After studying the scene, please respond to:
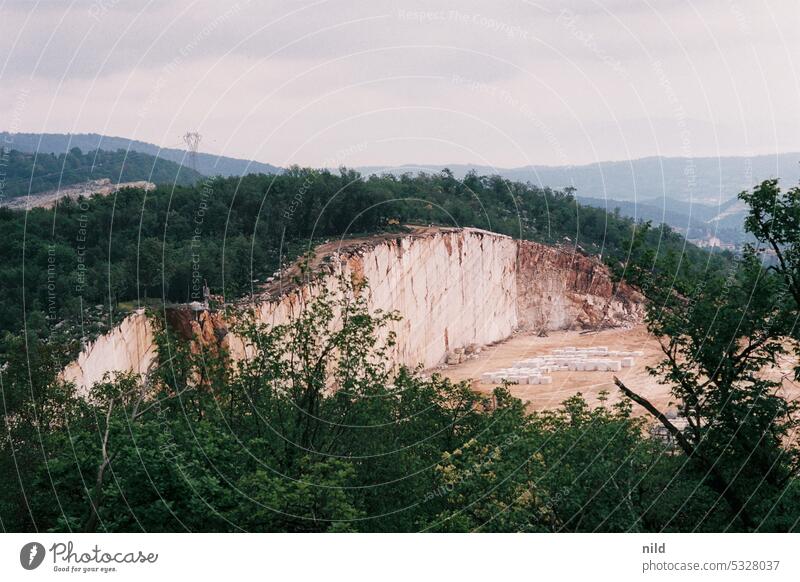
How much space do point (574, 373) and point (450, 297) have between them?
9.65 metres

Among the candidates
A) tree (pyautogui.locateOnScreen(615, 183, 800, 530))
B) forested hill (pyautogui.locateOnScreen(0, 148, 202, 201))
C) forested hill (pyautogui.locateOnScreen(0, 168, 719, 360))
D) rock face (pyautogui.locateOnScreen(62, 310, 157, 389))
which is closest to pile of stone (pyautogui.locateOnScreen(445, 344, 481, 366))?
forested hill (pyautogui.locateOnScreen(0, 168, 719, 360))

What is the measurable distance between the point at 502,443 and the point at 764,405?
159 inches

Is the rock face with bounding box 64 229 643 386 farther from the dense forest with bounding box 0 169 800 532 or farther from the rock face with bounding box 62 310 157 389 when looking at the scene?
the dense forest with bounding box 0 169 800 532

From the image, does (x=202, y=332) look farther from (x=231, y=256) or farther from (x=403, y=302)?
(x=403, y=302)

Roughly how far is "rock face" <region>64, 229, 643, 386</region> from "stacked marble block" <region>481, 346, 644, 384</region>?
4.82 m

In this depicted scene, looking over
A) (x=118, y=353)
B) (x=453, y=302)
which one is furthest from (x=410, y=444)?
(x=453, y=302)

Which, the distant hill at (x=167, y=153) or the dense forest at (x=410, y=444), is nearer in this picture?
the dense forest at (x=410, y=444)

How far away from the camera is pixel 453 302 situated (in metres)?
56.7

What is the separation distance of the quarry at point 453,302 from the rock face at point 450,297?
6 cm

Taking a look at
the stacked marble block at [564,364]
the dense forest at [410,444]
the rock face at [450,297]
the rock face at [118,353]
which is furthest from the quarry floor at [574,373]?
the dense forest at [410,444]

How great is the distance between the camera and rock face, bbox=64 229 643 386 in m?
28.3

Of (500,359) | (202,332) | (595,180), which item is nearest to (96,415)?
(202,332)

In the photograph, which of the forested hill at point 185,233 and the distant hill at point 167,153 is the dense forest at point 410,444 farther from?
the distant hill at point 167,153

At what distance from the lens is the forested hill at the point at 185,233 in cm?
2833
